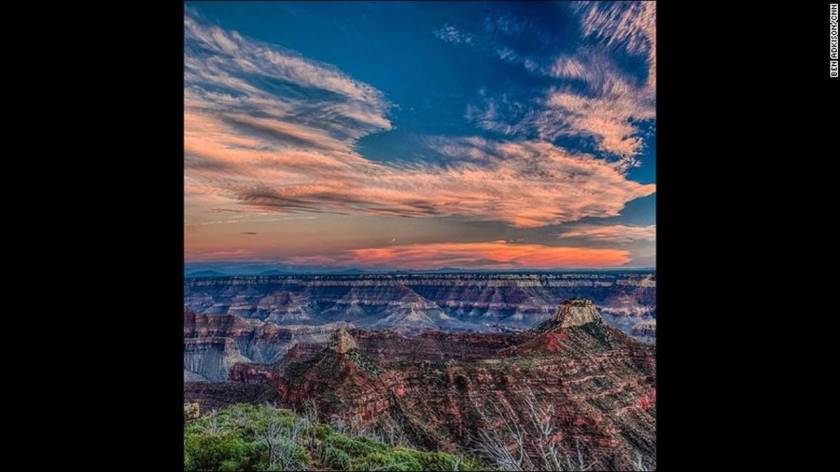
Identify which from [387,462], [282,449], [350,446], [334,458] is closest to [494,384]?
[350,446]

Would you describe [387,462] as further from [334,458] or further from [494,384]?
[494,384]

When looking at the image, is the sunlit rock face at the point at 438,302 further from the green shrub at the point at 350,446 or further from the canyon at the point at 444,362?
the green shrub at the point at 350,446

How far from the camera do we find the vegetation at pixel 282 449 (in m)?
3.68

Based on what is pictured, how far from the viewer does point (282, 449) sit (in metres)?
3.85

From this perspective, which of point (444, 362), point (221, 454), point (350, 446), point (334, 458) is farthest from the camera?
point (444, 362)

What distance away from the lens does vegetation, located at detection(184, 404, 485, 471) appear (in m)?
3.68

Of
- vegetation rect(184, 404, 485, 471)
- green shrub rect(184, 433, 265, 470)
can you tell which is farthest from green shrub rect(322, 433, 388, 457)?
green shrub rect(184, 433, 265, 470)

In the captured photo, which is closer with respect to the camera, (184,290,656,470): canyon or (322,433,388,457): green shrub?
(322,433,388,457): green shrub

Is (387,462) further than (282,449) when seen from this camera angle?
Yes

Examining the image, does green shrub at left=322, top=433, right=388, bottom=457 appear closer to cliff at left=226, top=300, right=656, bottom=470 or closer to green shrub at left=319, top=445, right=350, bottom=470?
green shrub at left=319, top=445, right=350, bottom=470
